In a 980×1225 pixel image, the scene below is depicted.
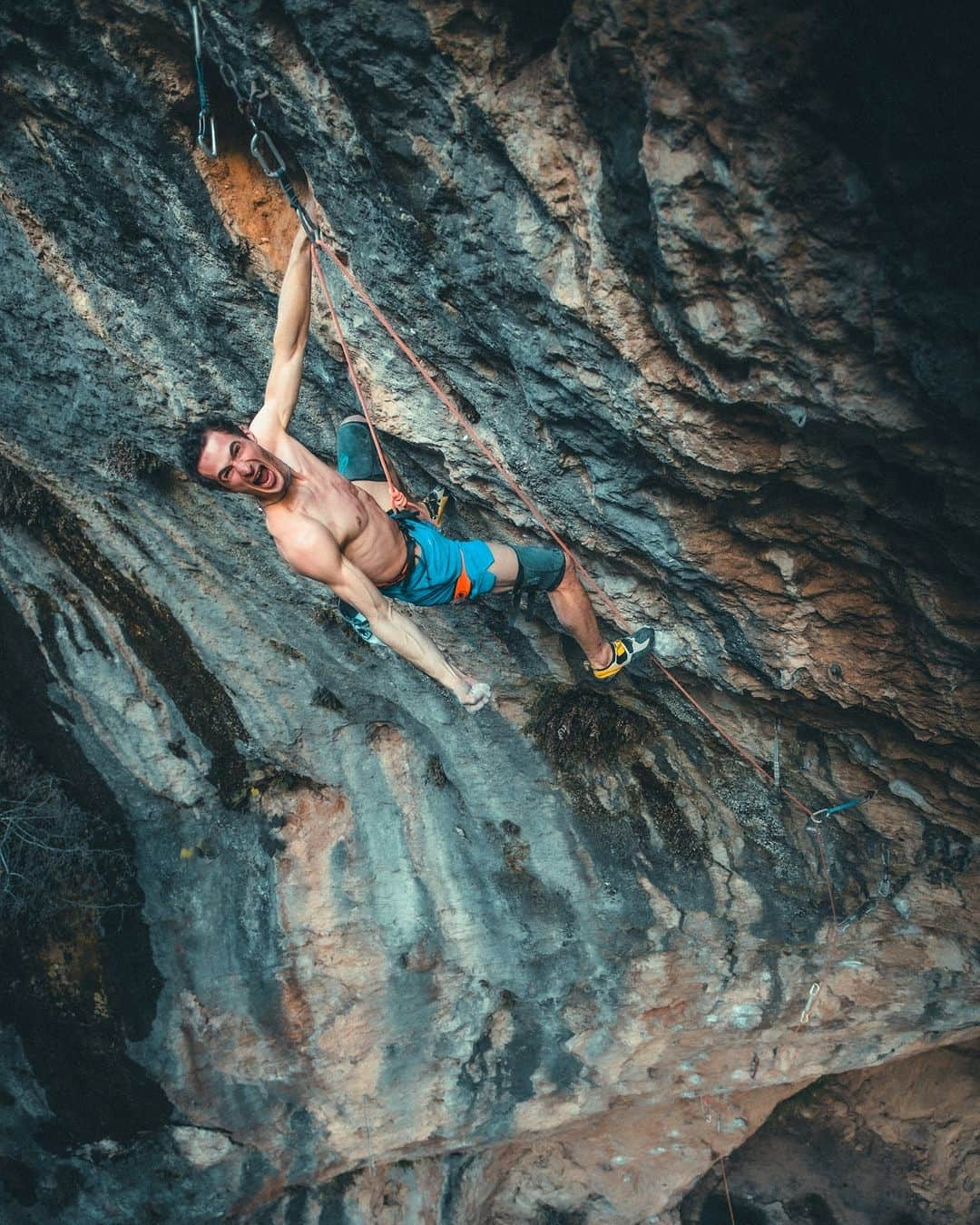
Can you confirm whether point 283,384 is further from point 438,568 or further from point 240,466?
point 438,568

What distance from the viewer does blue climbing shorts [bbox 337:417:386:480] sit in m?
4.06

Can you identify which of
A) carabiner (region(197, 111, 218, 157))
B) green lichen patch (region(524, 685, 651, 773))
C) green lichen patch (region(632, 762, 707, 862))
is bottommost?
green lichen patch (region(632, 762, 707, 862))

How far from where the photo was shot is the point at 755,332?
2801mm

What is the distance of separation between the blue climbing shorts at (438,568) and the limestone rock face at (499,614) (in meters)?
0.35

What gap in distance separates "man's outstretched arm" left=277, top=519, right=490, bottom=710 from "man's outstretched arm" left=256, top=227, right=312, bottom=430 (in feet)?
1.79

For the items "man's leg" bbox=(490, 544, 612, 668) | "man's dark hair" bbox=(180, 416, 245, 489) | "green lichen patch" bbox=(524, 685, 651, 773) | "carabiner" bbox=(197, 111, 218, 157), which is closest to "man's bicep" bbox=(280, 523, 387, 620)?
"man's dark hair" bbox=(180, 416, 245, 489)

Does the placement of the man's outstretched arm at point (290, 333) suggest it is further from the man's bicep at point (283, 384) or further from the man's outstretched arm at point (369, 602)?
the man's outstretched arm at point (369, 602)

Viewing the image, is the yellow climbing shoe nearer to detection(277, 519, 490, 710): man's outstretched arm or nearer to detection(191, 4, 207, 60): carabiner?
detection(277, 519, 490, 710): man's outstretched arm

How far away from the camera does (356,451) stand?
4.07 m

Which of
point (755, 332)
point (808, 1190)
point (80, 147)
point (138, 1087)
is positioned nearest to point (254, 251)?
point (80, 147)

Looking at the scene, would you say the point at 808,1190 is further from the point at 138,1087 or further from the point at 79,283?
the point at 79,283

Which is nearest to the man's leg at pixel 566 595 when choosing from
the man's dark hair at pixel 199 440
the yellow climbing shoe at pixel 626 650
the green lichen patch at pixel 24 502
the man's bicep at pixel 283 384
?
the yellow climbing shoe at pixel 626 650

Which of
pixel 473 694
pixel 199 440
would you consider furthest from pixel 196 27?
pixel 473 694

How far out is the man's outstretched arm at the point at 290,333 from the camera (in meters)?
3.38
